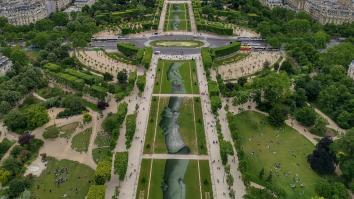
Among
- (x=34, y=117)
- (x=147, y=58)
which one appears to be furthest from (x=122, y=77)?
(x=34, y=117)

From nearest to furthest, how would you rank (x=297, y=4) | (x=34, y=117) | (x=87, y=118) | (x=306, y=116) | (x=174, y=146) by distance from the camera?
1. (x=174, y=146)
2. (x=34, y=117)
3. (x=306, y=116)
4. (x=87, y=118)
5. (x=297, y=4)

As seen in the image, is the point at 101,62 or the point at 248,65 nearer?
the point at 248,65

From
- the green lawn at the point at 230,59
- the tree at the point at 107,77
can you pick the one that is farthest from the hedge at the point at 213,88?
the tree at the point at 107,77

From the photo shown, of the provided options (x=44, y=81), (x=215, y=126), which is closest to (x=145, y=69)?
(x=44, y=81)

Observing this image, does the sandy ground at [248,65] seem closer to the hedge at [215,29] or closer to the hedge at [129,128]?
the hedge at [215,29]

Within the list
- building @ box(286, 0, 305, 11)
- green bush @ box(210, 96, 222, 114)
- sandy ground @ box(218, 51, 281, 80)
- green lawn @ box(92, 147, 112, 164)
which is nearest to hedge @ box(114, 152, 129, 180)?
green lawn @ box(92, 147, 112, 164)

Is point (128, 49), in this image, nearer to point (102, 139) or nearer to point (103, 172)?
point (102, 139)

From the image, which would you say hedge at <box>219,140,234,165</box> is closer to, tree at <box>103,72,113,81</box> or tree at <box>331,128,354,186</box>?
tree at <box>331,128,354,186</box>
